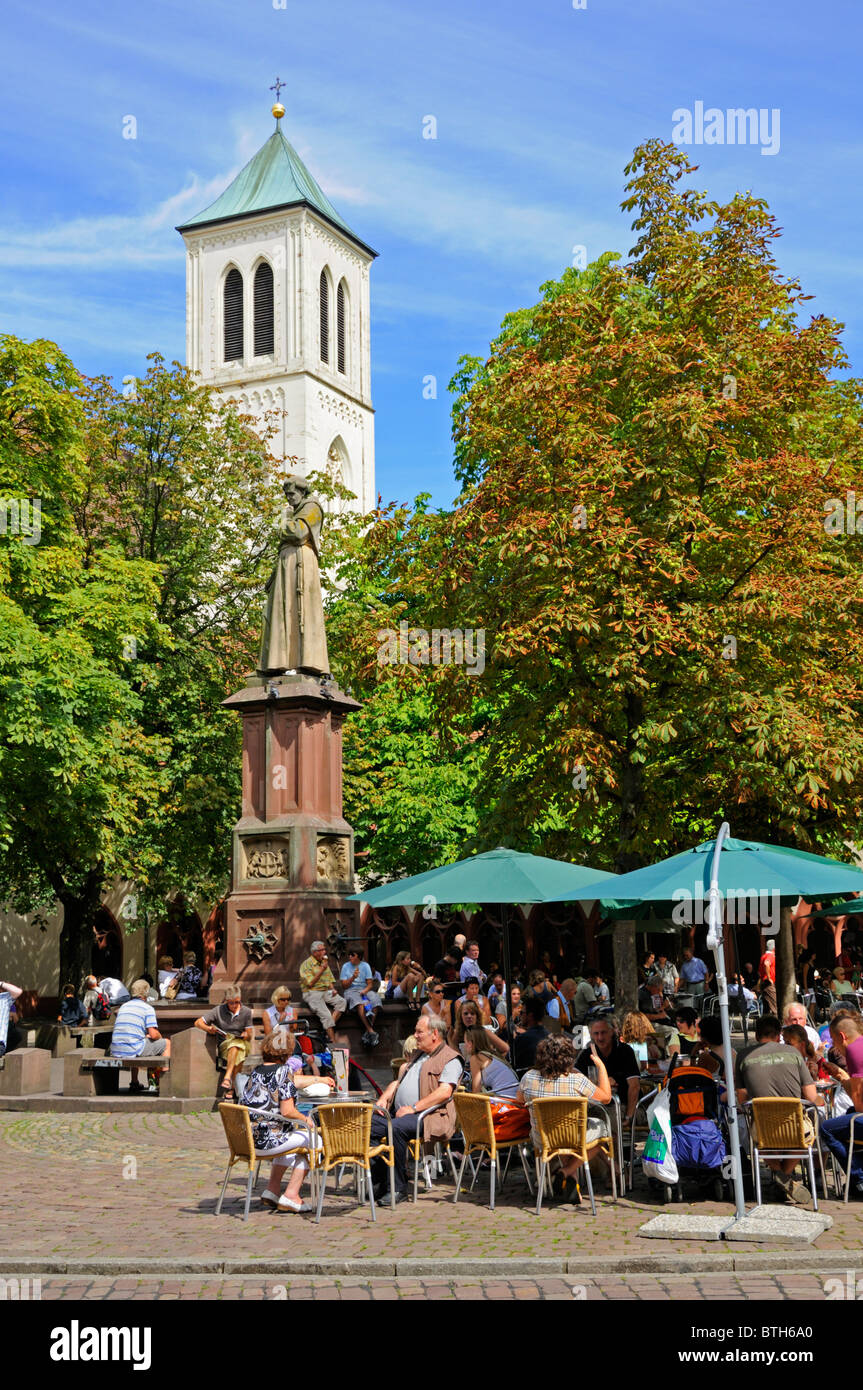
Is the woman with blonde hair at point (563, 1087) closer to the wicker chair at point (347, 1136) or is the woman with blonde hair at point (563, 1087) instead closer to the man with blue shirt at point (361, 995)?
the wicker chair at point (347, 1136)

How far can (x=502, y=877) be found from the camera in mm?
12883

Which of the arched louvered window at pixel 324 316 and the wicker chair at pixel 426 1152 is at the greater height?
the arched louvered window at pixel 324 316

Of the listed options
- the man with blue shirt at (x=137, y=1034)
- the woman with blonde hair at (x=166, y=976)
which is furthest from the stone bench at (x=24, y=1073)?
the woman with blonde hair at (x=166, y=976)

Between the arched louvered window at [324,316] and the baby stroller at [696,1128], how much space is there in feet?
204

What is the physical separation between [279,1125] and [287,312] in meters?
61.6

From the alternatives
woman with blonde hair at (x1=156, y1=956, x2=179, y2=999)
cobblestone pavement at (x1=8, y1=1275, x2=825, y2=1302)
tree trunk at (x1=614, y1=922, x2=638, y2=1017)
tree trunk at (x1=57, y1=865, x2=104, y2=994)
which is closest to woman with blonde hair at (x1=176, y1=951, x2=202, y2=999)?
woman with blonde hair at (x1=156, y1=956, x2=179, y2=999)

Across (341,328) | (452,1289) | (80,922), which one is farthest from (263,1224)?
(341,328)

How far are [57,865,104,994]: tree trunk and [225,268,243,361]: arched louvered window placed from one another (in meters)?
44.3

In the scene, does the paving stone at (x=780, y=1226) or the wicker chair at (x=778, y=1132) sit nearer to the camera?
the paving stone at (x=780, y=1226)

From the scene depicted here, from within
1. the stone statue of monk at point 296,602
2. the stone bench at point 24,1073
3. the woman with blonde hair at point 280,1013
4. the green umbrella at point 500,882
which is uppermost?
the stone statue of monk at point 296,602

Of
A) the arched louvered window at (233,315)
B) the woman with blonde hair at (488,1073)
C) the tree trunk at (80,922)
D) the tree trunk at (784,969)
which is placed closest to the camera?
the woman with blonde hair at (488,1073)

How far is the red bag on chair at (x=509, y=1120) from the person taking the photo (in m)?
10.2

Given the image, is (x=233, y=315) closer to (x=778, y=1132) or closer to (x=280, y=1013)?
(x=280, y=1013)

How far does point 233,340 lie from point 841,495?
181 feet
